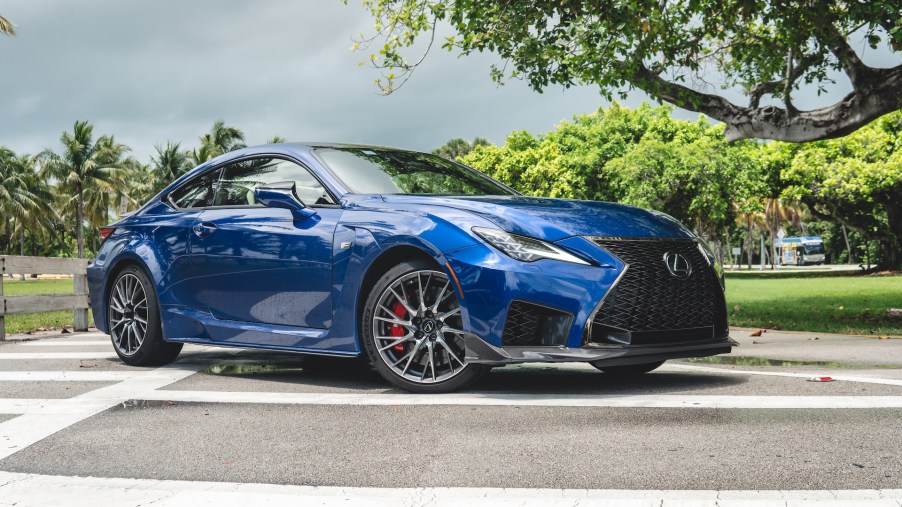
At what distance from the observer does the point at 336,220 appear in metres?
6.21

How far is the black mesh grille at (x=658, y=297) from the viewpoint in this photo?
5.44 meters

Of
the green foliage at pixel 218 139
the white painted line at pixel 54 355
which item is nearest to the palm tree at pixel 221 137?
the green foliage at pixel 218 139

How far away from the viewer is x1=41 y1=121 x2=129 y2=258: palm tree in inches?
2992

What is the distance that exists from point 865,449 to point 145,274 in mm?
5515

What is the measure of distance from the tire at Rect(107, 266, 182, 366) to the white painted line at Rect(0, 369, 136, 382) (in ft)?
0.81

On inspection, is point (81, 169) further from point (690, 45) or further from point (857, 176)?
point (690, 45)

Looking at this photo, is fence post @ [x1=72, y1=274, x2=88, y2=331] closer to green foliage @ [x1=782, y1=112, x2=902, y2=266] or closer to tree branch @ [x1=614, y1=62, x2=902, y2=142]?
tree branch @ [x1=614, y1=62, x2=902, y2=142]

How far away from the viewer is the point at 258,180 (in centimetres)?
712

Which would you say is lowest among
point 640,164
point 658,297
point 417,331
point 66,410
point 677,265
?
point 66,410

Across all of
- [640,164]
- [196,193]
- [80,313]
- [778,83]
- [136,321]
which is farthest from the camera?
[640,164]

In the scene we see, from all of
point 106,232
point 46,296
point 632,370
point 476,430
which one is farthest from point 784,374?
point 46,296

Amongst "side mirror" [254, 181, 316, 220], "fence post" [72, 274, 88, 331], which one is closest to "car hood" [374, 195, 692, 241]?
"side mirror" [254, 181, 316, 220]

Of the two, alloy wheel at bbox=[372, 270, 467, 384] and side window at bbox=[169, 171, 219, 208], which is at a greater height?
side window at bbox=[169, 171, 219, 208]

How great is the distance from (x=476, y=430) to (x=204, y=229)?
324 cm
